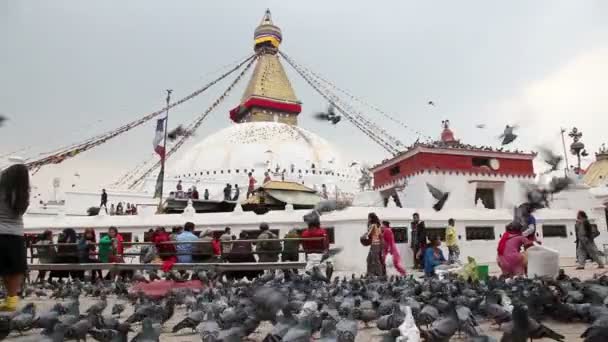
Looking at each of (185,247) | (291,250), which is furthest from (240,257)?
(291,250)

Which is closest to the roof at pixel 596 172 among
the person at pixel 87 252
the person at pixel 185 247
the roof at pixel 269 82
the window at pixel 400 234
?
the window at pixel 400 234

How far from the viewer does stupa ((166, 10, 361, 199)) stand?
3397 cm

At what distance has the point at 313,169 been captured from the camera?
36.3 meters

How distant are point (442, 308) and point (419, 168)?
1556 centimetres

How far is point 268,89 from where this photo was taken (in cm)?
4816

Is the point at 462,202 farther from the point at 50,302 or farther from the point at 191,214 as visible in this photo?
the point at 50,302

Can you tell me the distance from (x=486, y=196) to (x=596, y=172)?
1979 cm

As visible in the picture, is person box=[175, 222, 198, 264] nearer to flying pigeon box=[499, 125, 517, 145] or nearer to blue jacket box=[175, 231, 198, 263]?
blue jacket box=[175, 231, 198, 263]

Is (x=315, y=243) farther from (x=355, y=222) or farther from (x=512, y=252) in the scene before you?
(x=355, y=222)

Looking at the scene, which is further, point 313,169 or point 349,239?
point 313,169

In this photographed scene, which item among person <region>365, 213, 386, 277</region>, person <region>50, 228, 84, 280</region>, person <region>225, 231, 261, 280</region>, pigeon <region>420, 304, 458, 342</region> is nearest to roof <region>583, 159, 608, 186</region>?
person <region>365, 213, 386, 277</region>

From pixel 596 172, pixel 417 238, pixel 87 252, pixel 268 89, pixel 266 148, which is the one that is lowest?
pixel 87 252

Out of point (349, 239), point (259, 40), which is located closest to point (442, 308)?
point (349, 239)

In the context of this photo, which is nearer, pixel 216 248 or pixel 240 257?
pixel 216 248
